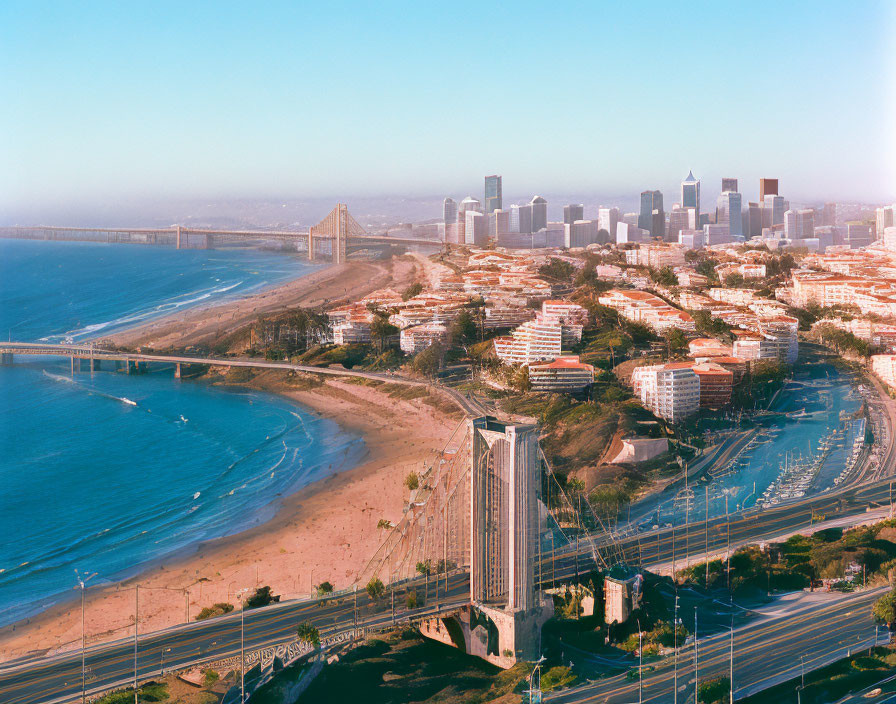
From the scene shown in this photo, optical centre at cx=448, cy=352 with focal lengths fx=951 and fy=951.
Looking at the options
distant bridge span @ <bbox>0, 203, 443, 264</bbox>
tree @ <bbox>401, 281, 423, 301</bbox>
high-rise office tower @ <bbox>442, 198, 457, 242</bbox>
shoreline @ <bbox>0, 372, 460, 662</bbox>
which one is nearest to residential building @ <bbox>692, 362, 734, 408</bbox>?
shoreline @ <bbox>0, 372, 460, 662</bbox>

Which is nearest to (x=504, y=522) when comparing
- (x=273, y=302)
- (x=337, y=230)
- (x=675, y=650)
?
(x=675, y=650)

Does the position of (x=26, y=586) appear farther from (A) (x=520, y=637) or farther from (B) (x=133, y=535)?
(A) (x=520, y=637)

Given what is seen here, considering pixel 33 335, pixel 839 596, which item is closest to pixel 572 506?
pixel 839 596

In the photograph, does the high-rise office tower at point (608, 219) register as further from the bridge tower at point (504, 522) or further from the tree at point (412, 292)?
the bridge tower at point (504, 522)

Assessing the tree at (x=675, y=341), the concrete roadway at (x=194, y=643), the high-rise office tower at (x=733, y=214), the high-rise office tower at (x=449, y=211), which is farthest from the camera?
the high-rise office tower at (x=449, y=211)

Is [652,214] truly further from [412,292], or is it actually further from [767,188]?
[412,292]

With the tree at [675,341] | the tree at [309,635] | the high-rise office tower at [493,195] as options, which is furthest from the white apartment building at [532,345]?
the high-rise office tower at [493,195]
